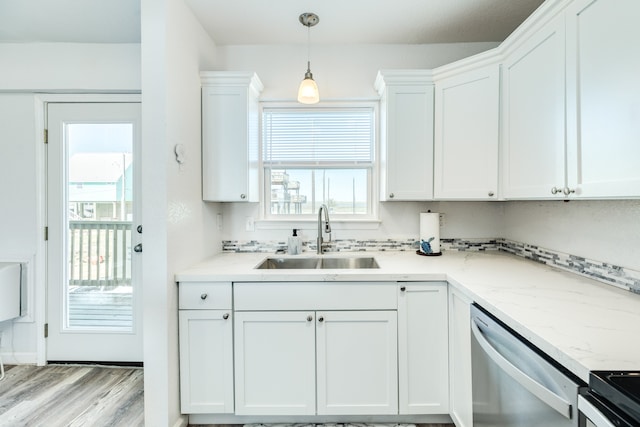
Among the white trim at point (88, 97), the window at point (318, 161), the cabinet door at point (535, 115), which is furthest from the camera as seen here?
the window at point (318, 161)

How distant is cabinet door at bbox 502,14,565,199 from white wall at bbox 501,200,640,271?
0.32 meters

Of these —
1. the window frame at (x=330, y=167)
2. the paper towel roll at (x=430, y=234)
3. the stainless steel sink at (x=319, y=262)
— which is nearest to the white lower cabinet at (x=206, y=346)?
the stainless steel sink at (x=319, y=262)

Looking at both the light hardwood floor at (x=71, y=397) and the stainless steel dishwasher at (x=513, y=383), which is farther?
the light hardwood floor at (x=71, y=397)

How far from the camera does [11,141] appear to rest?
7.20 feet

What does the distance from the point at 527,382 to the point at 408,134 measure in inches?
60.5

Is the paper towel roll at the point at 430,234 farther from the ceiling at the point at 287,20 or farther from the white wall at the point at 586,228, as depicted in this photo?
the ceiling at the point at 287,20

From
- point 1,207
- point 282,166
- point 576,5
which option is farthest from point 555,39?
point 1,207

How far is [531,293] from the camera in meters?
1.22

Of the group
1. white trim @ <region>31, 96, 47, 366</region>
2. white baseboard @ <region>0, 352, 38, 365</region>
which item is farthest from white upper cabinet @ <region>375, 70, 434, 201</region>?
white baseboard @ <region>0, 352, 38, 365</region>

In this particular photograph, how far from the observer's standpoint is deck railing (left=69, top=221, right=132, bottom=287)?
2.20 m

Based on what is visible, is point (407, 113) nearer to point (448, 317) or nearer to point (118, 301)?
point (448, 317)

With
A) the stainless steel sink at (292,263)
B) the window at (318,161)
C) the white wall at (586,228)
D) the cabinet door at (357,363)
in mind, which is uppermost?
the window at (318,161)

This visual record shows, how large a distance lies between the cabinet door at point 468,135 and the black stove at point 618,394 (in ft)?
4.25

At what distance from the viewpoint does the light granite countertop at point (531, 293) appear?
78 centimetres
